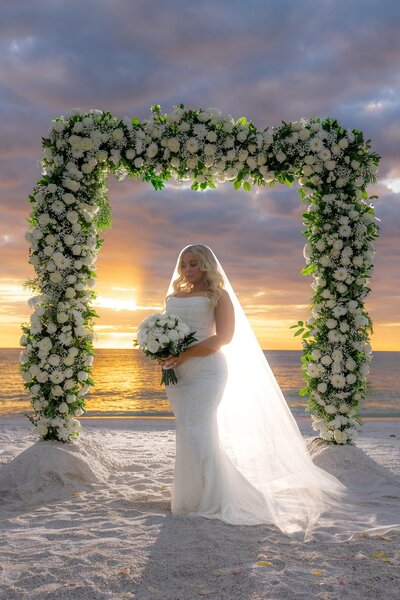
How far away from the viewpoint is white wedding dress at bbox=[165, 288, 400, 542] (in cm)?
594

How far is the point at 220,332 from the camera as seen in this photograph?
632 cm

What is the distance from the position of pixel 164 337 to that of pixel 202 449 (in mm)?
1279

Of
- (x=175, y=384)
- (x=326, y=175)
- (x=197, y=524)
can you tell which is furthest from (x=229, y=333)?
(x=326, y=175)

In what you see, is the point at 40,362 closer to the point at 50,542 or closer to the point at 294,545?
the point at 50,542

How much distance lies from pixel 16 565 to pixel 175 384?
2387 millimetres

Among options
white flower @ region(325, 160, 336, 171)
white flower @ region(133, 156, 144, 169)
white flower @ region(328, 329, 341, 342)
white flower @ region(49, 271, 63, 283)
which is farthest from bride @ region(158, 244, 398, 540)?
white flower @ region(325, 160, 336, 171)

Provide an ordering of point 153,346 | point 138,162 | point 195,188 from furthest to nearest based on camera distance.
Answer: point 195,188 < point 138,162 < point 153,346

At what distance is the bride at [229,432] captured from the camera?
6.06m

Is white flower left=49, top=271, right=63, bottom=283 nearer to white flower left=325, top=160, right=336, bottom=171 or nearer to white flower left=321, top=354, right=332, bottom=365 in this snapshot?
white flower left=321, top=354, right=332, bottom=365

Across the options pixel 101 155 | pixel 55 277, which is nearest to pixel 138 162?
pixel 101 155

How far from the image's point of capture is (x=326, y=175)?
8.52 metres

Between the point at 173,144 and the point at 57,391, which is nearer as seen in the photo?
the point at 57,391

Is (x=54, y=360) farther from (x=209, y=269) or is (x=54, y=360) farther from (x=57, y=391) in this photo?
(x=209, y=269)

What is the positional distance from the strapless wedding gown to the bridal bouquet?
234 mm
